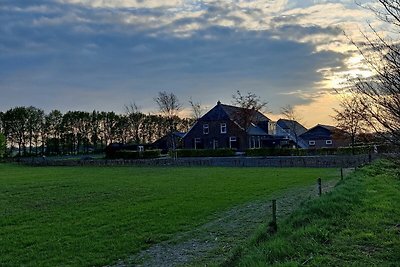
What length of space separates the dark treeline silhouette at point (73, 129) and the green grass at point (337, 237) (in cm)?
6869

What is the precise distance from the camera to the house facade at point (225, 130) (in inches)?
2473

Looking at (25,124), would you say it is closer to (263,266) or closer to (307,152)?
(307,152)

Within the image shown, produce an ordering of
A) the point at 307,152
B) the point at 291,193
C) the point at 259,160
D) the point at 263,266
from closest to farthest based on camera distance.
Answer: the point at 263,266 → the point at 291,193 → the point at 259,160 → the point at 307,152

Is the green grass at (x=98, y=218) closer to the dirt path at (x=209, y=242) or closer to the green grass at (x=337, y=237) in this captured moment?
the dirt path at (x=209, y=242)

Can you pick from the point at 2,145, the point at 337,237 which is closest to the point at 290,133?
the point at 2,145

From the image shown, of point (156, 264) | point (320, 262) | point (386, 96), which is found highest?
point (386, 96)

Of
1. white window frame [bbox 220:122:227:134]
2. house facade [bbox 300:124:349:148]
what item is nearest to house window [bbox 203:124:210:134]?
white window frame [bbox 220:122:227:134]

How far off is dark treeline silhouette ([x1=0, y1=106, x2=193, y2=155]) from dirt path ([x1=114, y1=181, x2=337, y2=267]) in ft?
217

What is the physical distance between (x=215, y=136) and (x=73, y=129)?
2967 cm

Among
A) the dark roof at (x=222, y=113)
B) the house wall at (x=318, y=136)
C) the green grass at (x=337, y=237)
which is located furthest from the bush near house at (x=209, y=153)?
the green grass at (x=337, y=237)

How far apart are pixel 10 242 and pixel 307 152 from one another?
4000cm

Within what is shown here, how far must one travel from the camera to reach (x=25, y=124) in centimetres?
7400

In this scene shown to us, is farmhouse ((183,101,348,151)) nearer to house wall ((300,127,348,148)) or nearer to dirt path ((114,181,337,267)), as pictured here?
house wall ((300,127,348,148))

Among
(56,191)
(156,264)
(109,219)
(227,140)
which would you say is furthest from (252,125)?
(156,264)
